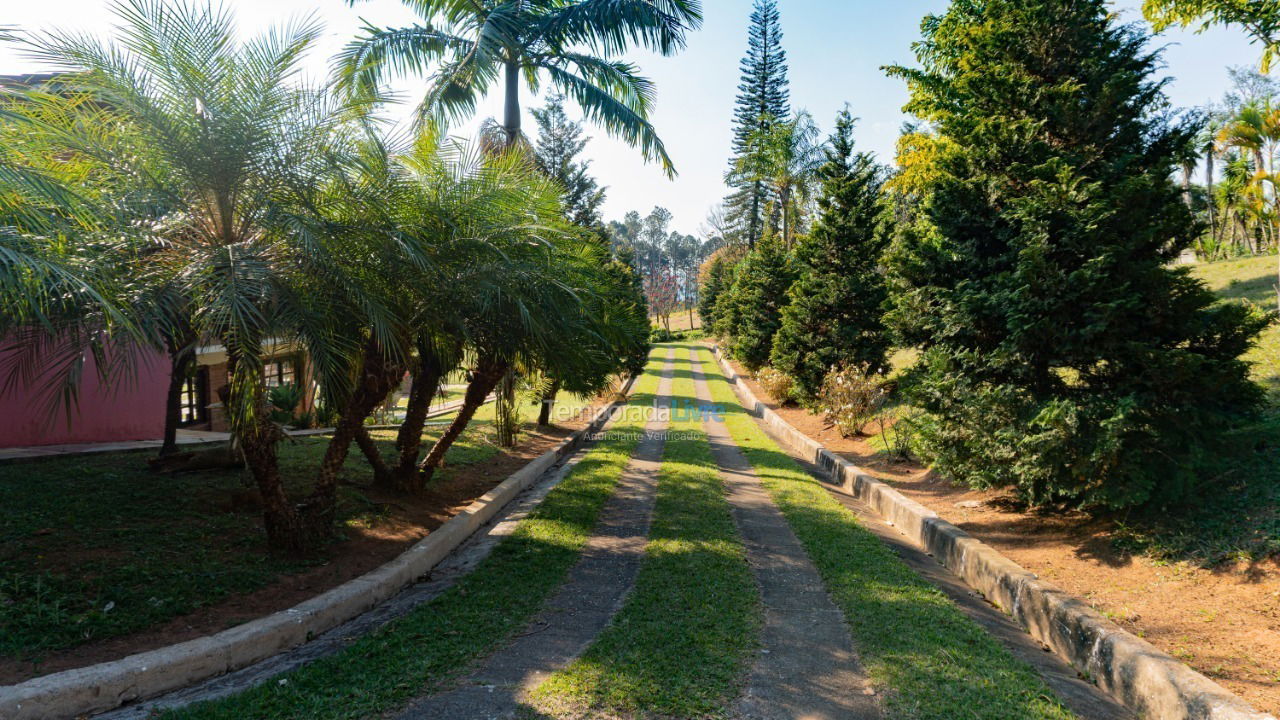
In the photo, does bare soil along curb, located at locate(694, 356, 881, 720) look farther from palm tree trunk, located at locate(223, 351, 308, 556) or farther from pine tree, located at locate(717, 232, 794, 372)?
pine tree, located at locate(717, 232, 794, 372)

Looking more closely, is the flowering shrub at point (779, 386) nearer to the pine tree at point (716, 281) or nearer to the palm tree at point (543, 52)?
the palm tree at point (543, 52)

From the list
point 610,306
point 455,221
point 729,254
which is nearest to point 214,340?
point 455,221

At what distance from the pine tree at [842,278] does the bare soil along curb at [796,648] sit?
9.71 metres

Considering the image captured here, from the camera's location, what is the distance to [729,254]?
2142 inches

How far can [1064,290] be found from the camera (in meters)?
6.23

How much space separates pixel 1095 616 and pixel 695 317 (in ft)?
307

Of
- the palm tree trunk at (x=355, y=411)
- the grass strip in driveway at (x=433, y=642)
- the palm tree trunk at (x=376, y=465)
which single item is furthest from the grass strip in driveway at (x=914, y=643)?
the palm tree trunk at (x=376, y=465)

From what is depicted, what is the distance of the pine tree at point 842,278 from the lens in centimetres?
1628

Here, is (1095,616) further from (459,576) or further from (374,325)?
(374,325)

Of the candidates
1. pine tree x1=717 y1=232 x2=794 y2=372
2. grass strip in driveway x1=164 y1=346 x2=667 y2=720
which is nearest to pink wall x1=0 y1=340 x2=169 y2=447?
grass strip in driveway x1=164 y1=346 x2=667 y2=720

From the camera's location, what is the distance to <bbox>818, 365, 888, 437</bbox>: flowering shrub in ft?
44.7

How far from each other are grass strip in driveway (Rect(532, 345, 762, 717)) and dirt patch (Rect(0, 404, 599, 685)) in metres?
2.40

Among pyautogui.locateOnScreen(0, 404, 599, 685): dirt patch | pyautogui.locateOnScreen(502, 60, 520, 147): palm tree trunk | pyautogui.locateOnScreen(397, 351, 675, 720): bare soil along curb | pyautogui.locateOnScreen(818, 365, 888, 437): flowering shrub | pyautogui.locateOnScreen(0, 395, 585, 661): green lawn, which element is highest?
pyautogui.locateOnScreen(502, 60, 520, 147): palm tree trunk

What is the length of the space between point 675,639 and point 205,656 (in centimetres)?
291
